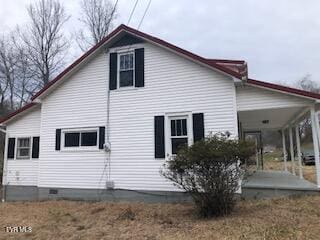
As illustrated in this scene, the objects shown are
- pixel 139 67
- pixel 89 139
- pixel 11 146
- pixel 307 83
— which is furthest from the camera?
pixel 307 83

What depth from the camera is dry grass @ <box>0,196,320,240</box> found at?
6.76 metres

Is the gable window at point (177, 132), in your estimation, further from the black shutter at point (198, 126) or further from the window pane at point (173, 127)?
the black shutter at point (198, 126)

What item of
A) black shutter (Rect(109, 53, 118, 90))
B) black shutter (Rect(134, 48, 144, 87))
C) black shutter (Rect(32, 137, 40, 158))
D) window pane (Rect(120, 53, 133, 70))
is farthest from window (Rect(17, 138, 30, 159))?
black shutter (Rect(134, 48, 144, 87))

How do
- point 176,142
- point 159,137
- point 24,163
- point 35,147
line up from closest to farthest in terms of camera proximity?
point 176,142, point 159,137, point 35,147, point 24,163

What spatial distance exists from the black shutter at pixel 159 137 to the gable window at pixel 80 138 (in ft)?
8.11

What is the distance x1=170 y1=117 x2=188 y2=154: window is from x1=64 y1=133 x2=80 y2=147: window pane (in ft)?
12.7

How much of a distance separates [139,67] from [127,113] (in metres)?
1.73

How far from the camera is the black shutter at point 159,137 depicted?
11.1m

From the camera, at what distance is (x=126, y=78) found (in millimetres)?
12258

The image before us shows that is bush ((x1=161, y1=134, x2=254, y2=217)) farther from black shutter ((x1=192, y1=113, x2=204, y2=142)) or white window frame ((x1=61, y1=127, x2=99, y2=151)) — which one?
white window frame ((x1=61, y1=127, x2=99, y2=151))

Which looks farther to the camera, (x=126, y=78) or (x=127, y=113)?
(x=126, y=78)

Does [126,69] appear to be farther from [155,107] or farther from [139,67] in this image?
[155,107]

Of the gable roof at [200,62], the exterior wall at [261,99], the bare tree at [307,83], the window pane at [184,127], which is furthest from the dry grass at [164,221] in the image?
the bare tree at [307,83]

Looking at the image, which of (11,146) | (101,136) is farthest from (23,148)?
(101,136)
